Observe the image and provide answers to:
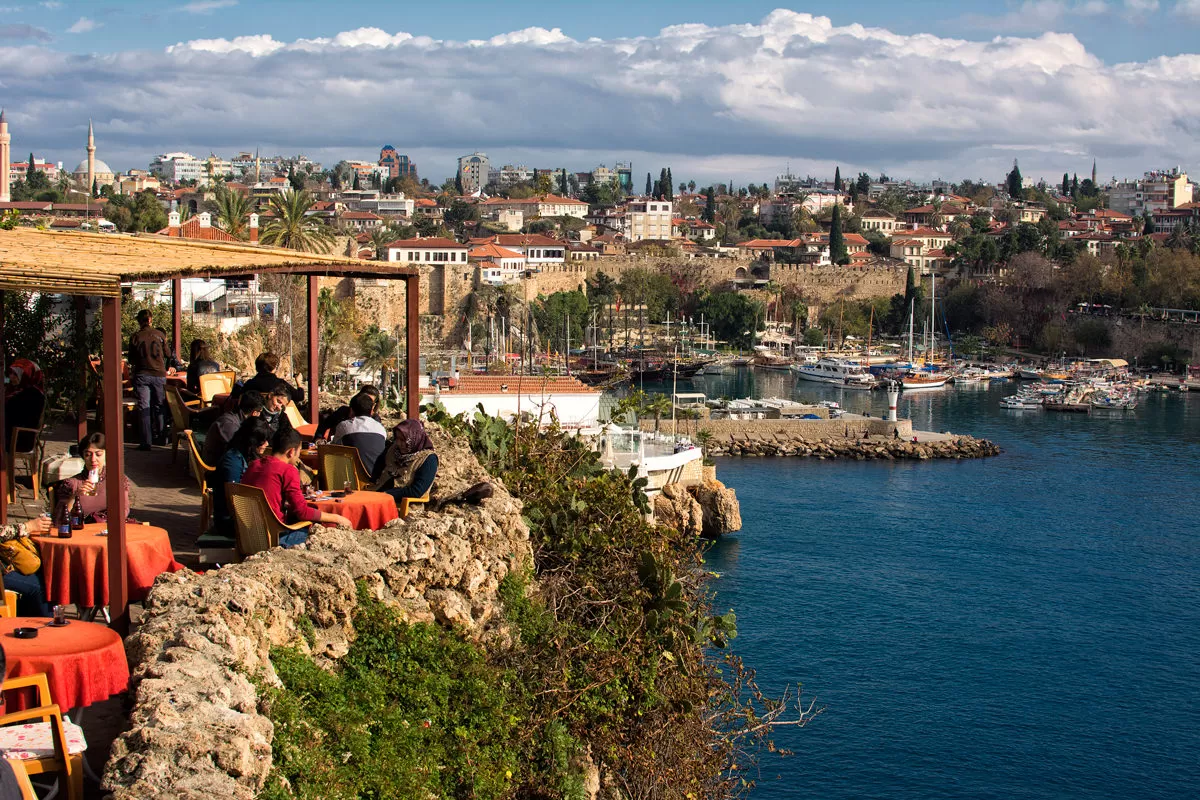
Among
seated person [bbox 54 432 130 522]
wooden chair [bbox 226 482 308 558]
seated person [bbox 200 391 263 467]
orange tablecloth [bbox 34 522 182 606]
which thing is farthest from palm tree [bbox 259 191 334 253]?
orange tablecloth [bbox 34 522 182 606]

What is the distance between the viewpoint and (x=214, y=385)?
9719 mm

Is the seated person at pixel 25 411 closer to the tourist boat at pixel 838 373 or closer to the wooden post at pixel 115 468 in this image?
the wooden post at pixel 115 468

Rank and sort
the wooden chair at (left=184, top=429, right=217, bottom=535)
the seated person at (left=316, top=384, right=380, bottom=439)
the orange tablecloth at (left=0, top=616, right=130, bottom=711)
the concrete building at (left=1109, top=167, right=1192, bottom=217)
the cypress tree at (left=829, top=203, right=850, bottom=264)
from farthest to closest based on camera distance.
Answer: the concrete building at (left=1109, top=167, right=1192, bottom=217), the cypress tree at (left=829, top=203, right=850, bottom=264), the seated person at (left=316, top=384, right=380, bottom=439), the wooden chair at (left=184, top=429, right=217, bottom=535), the orange tablecloth at (left=0, top=616, right=130, bottom=711)

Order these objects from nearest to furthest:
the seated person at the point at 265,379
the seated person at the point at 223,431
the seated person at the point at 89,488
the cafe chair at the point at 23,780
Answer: the cafe chair at the point at 23,780 → the seated person at the point at 89,488 → the seated person at the point at 223,431 → the seated person at the point at 265,379

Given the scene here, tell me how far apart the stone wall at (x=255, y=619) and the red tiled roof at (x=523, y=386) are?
12.1 meters

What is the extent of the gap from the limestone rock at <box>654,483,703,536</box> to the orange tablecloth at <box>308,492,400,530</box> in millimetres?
18497

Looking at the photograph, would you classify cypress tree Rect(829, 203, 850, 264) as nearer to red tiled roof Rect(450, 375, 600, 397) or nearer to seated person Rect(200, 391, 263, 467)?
red tiled roof Rect(450, 375, 600, 397)

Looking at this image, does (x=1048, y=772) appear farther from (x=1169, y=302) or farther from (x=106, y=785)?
(x=1169, y=302)

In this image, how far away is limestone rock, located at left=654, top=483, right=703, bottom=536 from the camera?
25312 millimetres

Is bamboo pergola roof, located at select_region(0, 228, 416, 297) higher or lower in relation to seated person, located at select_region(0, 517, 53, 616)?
higher

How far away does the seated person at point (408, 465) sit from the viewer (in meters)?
6.81

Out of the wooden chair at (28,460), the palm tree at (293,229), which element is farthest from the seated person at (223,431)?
the palm tree at (293,229)

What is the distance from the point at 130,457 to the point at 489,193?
138506 mm

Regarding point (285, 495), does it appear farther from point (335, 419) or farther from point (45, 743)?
point (335, 419)
